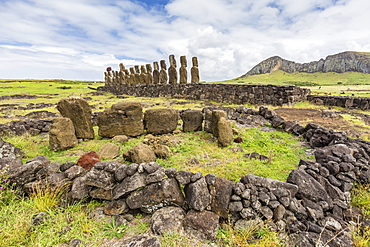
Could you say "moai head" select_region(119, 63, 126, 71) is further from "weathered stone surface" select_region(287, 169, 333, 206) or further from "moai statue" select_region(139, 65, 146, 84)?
"weathered stone surface" select_region(287, 169, 333, 206)

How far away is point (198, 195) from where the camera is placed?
13.9ft

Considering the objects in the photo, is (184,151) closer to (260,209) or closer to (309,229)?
(260,209)

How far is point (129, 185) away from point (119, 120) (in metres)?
6.24

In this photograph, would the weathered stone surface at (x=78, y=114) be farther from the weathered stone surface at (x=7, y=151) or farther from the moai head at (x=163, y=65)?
the moai head at (x=163, y=65)

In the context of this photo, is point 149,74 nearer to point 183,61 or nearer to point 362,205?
point 183,61

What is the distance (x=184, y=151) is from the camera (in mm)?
8055

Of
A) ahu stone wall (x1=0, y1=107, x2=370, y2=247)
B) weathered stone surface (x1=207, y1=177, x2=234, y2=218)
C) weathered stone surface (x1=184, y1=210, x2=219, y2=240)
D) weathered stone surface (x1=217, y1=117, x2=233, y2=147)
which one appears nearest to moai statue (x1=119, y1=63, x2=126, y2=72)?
weathered stone surface (x1=217, y1=117, x2=233, y2=147)

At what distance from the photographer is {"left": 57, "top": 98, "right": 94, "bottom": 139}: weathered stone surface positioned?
9.33 metres

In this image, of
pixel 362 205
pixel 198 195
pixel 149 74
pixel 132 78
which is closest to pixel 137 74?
pixel 132 78

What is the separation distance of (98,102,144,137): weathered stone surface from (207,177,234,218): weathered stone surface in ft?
22.8

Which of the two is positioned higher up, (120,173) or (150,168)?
(150,168)

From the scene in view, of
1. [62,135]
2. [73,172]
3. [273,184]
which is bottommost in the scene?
[273,184]

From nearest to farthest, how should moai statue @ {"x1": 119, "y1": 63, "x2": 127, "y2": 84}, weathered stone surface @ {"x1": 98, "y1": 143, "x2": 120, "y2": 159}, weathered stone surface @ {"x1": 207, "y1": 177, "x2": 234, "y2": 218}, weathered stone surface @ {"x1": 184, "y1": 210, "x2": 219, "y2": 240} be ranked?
1. weathered stone surface @ {"x1": 184, "y1": 210, "x2": 219, "y2": 240}
2. weathered stone surface @ {"x1": 207, "y1": 177, "x2": 234, "y2": 218}
3. weathered stone surface @ {"x1": 98, "y1": 143, "x2": 120, "y2": 159}
4. moai statue @ {"x1": 119, "y1": 63, "x2": 127, "y2": 84}

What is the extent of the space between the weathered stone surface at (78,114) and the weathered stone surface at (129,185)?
637cm
